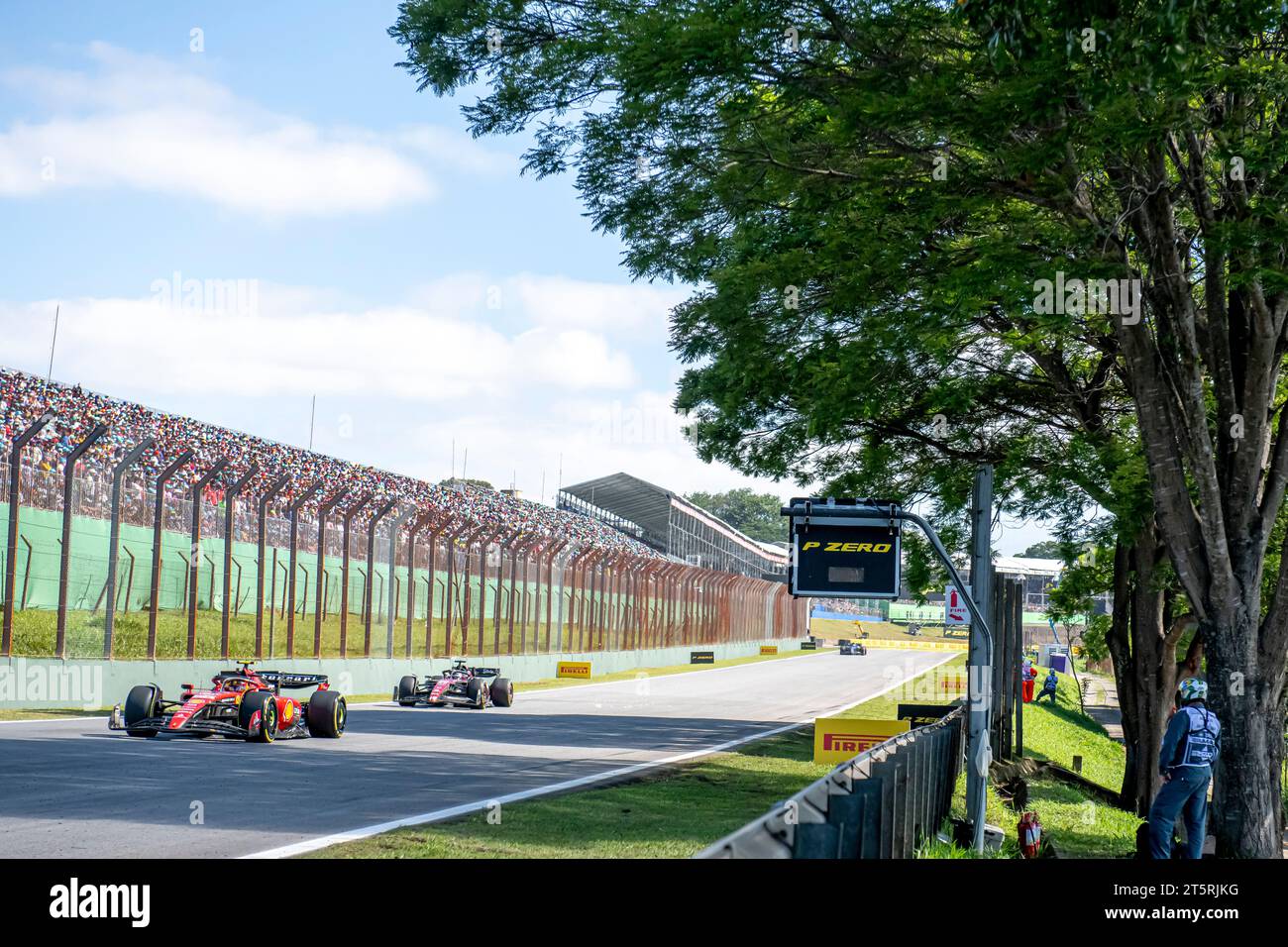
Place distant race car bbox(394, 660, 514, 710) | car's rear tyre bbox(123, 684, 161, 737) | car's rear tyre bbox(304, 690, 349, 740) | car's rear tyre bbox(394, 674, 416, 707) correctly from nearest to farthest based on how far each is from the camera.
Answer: car's rear tyre bbox(123, 684, 161, 737), car's rear tyre bbox(304, 690, 349, 740), car's rear tyre bbox(394, 674, 416, 707), distant race car bbox(394, 660, 514, 710)

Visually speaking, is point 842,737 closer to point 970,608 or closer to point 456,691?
point 970,608

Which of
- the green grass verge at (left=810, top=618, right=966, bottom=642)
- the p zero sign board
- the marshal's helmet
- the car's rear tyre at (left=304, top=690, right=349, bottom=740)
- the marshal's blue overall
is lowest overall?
the green grass verge at (left=810, top=618, right=966, bottom=642)

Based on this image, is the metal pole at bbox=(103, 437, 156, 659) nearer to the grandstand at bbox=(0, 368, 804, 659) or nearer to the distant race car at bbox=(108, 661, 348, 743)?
the grandstand at bbox=(0, 368, 804, 659)

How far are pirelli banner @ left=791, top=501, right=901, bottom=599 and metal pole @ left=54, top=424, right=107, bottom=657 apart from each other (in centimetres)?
1365

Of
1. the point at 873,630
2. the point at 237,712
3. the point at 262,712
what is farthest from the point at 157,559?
the point at 873,630

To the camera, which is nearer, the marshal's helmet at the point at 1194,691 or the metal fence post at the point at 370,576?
the marshal's helmet at the point at 1194,691

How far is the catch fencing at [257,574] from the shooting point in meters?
21.6

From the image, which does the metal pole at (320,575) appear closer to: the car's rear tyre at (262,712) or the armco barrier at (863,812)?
the car's rear tyre at (262,712)

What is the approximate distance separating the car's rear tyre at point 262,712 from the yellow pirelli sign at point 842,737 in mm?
7482

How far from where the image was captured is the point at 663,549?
79438mm

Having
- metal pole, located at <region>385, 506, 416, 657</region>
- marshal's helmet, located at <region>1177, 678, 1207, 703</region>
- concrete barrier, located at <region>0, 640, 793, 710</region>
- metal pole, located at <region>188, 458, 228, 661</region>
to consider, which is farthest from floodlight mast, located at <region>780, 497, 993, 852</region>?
metal pole, located at <region>385, 506, 416, 657</region>

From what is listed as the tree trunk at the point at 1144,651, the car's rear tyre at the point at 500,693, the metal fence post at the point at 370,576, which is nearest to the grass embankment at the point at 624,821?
the tree trunk at the point at 1144,651

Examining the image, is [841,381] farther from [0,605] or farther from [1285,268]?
[0,605]

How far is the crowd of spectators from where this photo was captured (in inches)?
889
